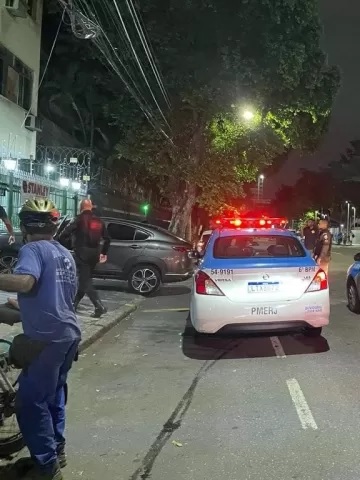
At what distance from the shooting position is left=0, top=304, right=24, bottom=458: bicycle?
388 centimetres

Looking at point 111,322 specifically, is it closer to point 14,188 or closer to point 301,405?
point 301,405

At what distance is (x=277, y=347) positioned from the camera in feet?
24.9

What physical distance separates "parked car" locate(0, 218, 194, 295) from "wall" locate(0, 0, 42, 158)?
14.1 feet

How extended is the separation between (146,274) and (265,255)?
5.37m

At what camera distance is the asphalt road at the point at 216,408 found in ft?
12.9

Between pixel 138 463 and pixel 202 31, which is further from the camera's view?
pixel 202 31

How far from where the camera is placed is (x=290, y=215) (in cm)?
10825

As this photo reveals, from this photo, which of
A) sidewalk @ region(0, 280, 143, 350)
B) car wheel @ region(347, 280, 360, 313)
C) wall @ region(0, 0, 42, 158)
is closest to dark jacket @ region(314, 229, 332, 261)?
car wheel @ region(347, 280, 360, 313)

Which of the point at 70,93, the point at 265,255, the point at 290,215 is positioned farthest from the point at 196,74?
the point at 290,215

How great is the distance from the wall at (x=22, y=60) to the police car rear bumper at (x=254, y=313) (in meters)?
10.2

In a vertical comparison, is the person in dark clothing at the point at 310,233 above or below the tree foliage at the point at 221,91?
below

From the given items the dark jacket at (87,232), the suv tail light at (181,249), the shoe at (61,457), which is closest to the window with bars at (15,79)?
the suv tail light at (181,249)

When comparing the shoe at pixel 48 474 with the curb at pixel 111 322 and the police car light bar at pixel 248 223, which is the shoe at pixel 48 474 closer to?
the curb at pixel 111 322

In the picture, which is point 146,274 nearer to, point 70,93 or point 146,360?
point 146,360
